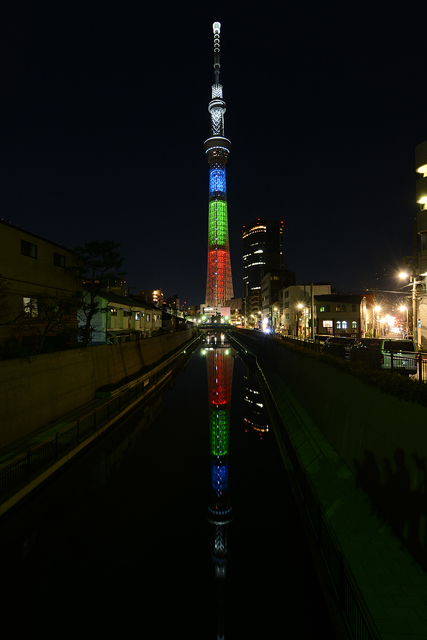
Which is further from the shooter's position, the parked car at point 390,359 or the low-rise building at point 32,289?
the low-rise building at point 32,289

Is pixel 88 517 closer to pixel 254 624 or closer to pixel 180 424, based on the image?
pixel 254 624

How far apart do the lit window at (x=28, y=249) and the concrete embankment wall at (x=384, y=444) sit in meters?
18.0

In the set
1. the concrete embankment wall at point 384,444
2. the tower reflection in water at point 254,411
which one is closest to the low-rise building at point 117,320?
the tower reflection in water at point 254,411

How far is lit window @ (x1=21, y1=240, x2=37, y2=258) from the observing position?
727 inches

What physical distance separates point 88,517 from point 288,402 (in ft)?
43.8

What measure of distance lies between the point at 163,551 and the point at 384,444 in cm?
610

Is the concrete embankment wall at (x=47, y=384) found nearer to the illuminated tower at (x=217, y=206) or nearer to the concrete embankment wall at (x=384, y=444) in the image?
the concrete embankment wall at (x=384, y=444)

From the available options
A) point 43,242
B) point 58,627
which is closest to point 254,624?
point 58,627

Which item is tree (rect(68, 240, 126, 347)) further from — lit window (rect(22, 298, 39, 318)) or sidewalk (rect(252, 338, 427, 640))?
sidewalk (rect(252, 338, 427, 640))

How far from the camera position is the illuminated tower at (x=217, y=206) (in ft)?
473

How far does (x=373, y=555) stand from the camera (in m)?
6.24

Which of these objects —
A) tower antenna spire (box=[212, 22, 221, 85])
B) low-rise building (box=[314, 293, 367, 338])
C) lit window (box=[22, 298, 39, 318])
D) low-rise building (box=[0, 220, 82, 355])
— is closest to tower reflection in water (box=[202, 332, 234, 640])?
low-rise building (box=[0, 220, 82, 355])

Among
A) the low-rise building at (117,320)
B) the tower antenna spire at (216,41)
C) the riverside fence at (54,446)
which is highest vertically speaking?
the tower antenna spire at (216,41)

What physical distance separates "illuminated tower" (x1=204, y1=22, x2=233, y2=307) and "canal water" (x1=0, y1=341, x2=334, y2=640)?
13944 cm
